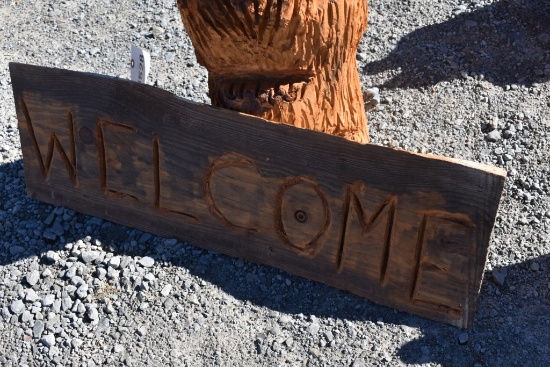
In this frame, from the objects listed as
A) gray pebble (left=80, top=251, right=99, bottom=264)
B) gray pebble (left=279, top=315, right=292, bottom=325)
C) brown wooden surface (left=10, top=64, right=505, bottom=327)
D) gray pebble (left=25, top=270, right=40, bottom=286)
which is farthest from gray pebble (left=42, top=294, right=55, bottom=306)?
gray pebble (left=279, top=315, right=292, bottom=325)

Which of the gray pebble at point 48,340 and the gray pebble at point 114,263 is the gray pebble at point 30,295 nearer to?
the gray pebble at point 48,340

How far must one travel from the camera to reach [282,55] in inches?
111

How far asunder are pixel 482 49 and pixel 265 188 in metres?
1.81

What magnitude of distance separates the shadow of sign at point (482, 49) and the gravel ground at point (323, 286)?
10mm

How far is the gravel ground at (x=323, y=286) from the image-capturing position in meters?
2.82

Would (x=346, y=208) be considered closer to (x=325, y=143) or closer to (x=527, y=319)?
(x=325, y=143)

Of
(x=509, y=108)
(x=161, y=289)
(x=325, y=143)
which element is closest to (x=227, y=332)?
(x=161, y=289)

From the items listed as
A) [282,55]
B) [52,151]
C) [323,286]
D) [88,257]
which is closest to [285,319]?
[323,286]

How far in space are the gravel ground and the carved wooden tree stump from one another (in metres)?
0.66

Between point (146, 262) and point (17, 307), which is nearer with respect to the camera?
point (17, 307)

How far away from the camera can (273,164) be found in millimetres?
2879

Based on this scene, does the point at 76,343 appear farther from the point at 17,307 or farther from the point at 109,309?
the point at 17,307

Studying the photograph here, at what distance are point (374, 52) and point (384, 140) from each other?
30.4 inches

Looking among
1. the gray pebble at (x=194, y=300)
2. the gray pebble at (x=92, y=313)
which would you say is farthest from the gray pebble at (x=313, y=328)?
the gray pebble at (x=92, y=313)
